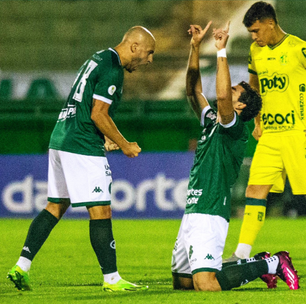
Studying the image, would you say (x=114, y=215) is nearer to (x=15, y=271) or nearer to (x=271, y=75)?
(x=271, y=75)

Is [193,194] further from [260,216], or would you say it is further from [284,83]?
[284,83]

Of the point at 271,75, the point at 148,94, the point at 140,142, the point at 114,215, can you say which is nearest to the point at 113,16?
the point at 148,94

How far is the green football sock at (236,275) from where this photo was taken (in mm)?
4863

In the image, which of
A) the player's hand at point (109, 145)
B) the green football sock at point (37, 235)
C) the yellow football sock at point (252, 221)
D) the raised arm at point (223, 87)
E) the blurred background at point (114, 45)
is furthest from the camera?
the blurred background at point (114, 45)

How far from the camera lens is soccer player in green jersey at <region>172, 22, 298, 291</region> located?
15.7ft

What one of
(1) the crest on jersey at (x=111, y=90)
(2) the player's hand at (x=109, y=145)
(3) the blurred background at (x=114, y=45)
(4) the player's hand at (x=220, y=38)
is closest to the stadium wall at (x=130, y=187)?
(3) the blurred background at (x=114, y=45)

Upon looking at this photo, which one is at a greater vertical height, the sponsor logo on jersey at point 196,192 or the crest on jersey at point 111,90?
the crest on jersey at point 111,90

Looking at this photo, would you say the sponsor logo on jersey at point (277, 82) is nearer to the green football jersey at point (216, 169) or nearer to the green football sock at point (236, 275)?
the green football jersey at point (216, 169)

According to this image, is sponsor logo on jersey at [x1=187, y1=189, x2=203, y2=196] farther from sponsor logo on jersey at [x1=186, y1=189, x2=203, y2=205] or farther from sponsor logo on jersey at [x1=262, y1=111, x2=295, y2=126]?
sponsor logo on jersey at [x1=262, y1=111, x2=295, y2=126]

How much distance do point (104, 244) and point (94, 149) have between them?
65 centimetres

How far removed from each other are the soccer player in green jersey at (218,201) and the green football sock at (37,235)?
962mm

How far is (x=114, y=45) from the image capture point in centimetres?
1655

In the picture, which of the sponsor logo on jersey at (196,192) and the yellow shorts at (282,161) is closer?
the sponsor logo on jersey at (196,192)

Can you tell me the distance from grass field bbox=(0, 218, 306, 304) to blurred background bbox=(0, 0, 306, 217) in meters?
2.38
